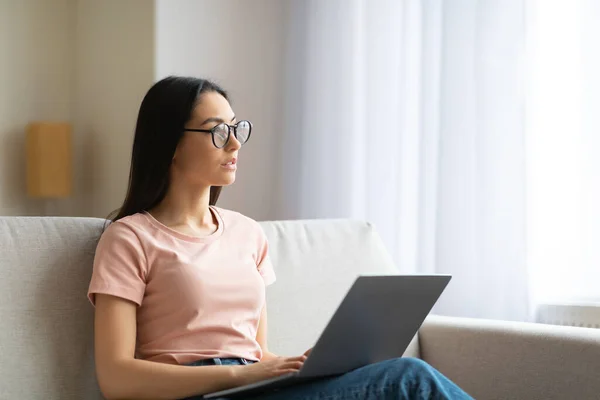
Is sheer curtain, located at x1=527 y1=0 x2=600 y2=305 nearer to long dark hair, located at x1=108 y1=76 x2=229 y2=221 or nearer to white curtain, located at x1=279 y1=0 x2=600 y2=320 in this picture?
white curtain, located at x1=279 y1=0 x2=600 y2=320

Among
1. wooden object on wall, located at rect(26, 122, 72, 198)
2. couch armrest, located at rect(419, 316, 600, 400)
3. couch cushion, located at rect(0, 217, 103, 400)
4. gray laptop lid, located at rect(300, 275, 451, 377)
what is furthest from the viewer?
wooden object on wall, located at rect(26, 122, 72, 198)

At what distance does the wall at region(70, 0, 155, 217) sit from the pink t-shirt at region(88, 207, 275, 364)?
4.82ft

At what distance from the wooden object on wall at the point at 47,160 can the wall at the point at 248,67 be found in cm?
60

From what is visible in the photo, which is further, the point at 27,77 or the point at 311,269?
the point at 27,77

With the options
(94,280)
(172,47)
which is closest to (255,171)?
(172,47)

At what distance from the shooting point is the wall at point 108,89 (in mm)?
3232

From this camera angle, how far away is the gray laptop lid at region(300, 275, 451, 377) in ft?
4.93

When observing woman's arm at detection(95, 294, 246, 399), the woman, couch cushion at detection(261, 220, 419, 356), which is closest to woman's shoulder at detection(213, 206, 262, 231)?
the woman

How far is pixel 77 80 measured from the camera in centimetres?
356

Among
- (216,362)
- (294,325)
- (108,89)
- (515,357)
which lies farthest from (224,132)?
(108,89)

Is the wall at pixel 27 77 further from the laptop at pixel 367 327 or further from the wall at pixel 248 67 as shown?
the laptop at pixel 367 327

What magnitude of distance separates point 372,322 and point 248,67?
1945 millimetres

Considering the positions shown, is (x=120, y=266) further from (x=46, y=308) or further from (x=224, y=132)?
(x=224, y=132)

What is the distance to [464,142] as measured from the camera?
2762 mm
